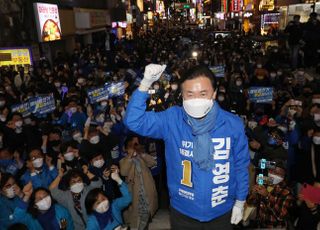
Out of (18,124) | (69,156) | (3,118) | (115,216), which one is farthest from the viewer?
(3,118)

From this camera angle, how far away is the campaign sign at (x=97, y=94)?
9695 mm

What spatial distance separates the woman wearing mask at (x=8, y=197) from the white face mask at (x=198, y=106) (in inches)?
131

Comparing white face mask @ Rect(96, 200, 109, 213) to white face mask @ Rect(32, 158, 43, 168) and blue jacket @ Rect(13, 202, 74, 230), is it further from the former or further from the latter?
white face mask @ Rect(32, 158, 43, 168)

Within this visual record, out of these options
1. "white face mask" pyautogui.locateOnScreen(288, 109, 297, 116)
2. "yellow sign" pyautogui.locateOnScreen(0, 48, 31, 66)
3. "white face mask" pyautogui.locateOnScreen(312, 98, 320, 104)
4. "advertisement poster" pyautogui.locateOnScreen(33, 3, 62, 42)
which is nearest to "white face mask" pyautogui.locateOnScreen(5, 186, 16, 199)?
"white face mask" pyautogui.locateOnScreen(288, 109, 297, 116)

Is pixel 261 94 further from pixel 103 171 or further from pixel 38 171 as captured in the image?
pixel 38 171

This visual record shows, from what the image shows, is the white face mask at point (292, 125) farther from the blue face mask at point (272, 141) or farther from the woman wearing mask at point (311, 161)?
the blue face mask at point (272, 141)

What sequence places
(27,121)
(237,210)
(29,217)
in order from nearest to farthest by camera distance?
(237,210), (29,217), (27,121)

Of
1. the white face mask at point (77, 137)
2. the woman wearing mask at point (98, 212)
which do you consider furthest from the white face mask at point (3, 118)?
the woman wearing mask at point (98, 212)

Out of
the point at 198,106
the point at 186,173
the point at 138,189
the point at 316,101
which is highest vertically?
the point at 198,106

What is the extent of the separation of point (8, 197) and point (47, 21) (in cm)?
1764

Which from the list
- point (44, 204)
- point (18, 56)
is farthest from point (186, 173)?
point (18, 56)

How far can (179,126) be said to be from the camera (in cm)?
294

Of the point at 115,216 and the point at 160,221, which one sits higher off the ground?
the point at 115,216

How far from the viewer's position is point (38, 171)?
5.70 metres
